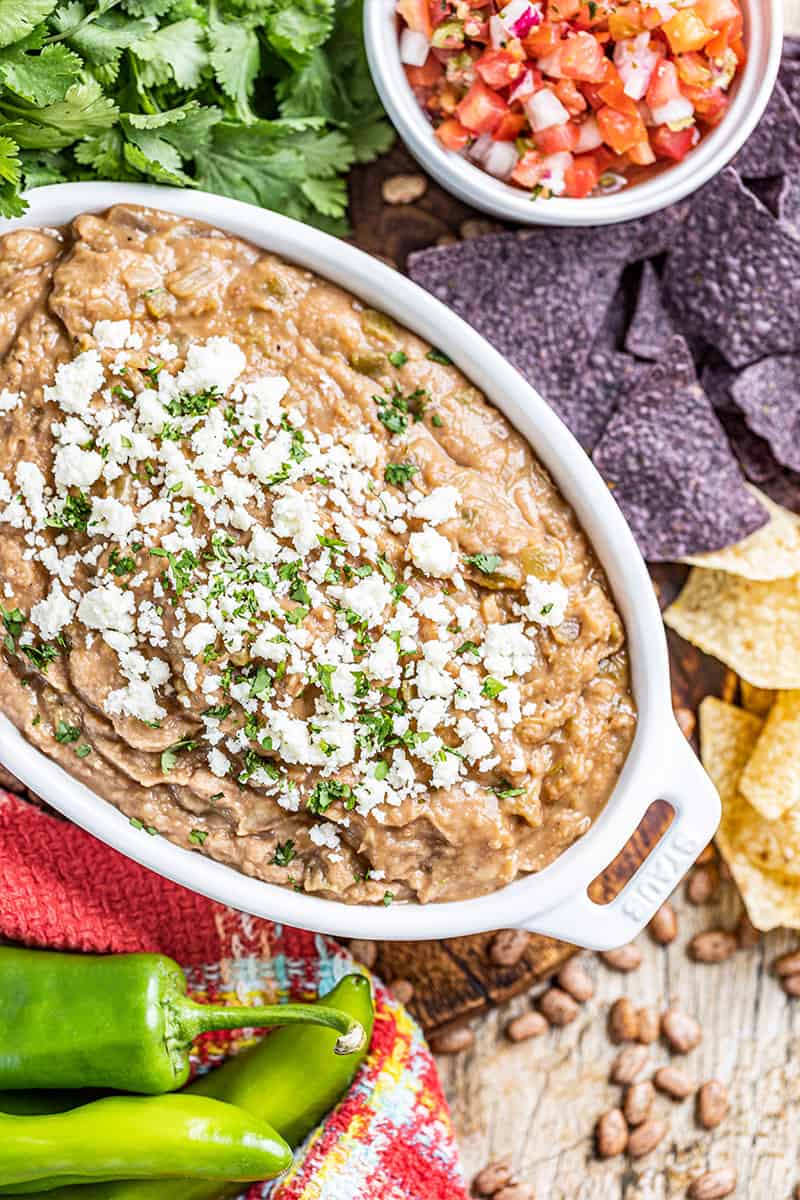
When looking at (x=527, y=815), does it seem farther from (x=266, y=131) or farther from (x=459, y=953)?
(x=266, y=131)

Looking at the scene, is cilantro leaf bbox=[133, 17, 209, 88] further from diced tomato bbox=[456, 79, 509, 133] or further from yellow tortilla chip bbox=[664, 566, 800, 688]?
yellow tortilla chip bbox=[664, 566, 800, 688]

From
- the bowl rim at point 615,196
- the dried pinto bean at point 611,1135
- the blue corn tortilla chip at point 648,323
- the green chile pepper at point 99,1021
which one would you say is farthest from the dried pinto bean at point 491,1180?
the bowl rim at point 615,196

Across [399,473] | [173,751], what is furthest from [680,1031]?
[399,473]

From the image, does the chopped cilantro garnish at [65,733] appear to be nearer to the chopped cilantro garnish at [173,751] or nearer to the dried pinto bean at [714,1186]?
the chopped cilantro garnish at [173,751]

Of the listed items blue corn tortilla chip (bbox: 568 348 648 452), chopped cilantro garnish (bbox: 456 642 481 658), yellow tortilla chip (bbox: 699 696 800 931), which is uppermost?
blue corn tortilla chip (bbox: 568 348 648 452)

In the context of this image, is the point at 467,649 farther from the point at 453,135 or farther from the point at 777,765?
the point at 453,135

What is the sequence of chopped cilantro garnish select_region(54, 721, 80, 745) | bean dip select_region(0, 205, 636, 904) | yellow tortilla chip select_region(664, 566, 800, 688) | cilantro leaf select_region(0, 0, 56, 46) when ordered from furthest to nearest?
yellow tortilla chip select_region(664, 566, 800, 688) → chopped cilantro garnish select_region(54, 721, 80, 745) → bean dip select_region(0, 205, 636, 904) → cilantro leaf select_region(0, 0, 56, 46)

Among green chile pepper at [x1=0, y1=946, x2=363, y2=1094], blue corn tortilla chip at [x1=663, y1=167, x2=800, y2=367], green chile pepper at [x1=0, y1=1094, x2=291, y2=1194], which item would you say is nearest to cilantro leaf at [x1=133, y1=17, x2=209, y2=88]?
blue corn tortilla chip at [x1=663, y1=167, x2=800, y2=367]
